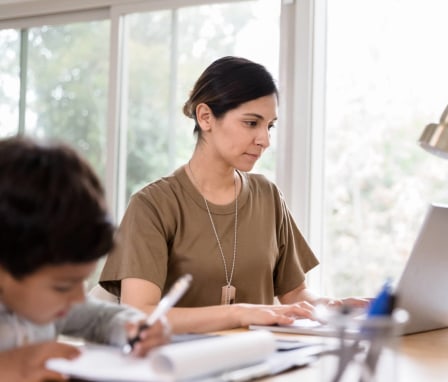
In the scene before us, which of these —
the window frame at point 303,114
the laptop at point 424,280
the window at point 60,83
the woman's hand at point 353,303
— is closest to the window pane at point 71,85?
the window at point 60,83

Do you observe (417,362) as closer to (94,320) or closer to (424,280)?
(424,280)

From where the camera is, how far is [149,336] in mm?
1053

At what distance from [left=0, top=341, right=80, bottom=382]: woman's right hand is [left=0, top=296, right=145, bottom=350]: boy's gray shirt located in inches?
2.8

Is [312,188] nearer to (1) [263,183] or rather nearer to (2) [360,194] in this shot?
(1) [263,183]

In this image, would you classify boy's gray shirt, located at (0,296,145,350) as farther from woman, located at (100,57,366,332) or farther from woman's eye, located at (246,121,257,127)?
woman's eye, located at (246,121,257,127)

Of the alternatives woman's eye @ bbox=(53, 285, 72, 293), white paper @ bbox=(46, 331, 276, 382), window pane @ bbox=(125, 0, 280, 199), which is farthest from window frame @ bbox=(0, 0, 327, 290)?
woman's eye @ bbox=(53, 285, 72, 293)

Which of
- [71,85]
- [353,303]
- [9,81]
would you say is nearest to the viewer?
[353,303]

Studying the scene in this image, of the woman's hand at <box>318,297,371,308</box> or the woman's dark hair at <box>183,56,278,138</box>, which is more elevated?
the woman's dark hair at <box>183,56,278,138</box>

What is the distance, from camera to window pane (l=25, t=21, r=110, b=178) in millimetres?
3414

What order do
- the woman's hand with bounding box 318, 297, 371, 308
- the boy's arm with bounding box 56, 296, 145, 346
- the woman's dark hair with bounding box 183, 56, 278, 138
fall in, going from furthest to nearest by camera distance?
the woman's dark hair with bounding box 183, 56, 278, 138 → the woman's hand with bounding box 318, 297, 371, 308 → the boy's arm with bounding box 56, 296, 145, 346

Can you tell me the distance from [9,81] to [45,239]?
298cm

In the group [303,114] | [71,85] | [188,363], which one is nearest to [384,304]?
[188,363]

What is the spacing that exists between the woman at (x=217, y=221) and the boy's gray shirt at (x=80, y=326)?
534 millimetres

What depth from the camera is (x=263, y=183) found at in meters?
2.19
